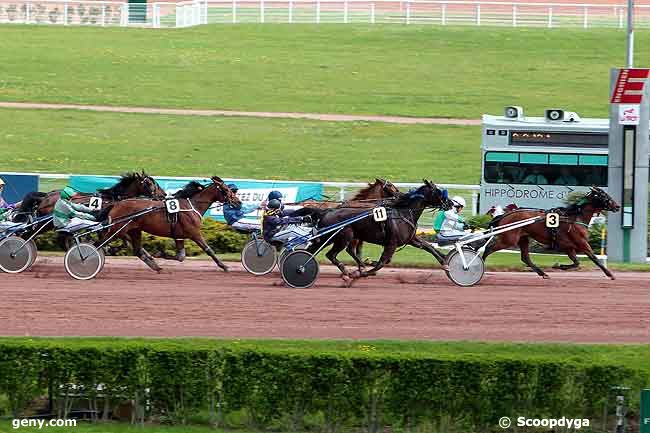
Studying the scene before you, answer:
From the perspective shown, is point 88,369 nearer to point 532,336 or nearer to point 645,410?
point 645,410

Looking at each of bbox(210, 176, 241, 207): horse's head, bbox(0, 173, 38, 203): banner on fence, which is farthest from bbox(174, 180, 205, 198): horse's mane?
bbox(0, 173, 38, 203): banner on fence

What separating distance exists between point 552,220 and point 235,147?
15701 millimetres

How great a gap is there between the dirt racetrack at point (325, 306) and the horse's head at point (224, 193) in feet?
3.19

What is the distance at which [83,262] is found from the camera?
16719 millimetres

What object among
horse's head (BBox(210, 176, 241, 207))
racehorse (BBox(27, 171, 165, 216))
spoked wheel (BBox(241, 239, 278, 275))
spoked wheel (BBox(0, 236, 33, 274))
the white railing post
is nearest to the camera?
spoked wheel (BBox(0, 236, 33, 274))

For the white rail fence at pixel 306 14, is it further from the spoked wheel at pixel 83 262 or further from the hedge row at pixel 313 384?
the hedge row at pixel 313 384

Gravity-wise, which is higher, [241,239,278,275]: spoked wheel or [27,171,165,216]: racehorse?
[27,171,165,216]: racehorse

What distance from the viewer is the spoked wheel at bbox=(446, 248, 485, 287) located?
661 inches

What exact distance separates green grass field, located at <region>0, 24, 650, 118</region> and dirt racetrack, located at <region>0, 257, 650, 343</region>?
1842 cm

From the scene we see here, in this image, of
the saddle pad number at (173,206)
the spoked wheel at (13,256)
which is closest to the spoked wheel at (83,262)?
the spoked wheel at (13,256)

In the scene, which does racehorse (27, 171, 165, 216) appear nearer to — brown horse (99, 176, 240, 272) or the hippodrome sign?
brown horse (99, 176, 240, 272)

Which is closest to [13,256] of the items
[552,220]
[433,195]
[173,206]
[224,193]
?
[173,206]

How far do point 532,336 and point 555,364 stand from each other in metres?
3.19

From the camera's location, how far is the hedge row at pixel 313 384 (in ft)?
32.6
